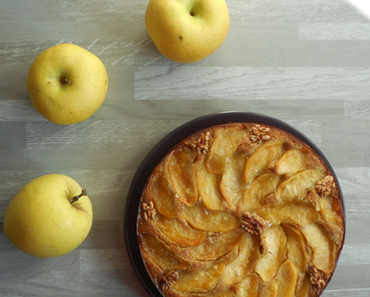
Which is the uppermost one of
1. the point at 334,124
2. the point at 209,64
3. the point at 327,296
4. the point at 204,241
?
the point at 209,64

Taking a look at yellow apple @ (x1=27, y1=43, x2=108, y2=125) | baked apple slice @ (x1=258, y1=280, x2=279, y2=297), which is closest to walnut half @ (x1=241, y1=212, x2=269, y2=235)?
baked apple slice @ (x1=258, y1=280, x2=279, y2=297)

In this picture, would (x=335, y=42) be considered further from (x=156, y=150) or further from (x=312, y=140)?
(x=156, y=150)

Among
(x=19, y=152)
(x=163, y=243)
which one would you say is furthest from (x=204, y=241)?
(x=19, y=152)

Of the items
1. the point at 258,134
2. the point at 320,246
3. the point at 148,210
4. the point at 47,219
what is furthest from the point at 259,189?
the point at 47,219

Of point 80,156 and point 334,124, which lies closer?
point 80,156

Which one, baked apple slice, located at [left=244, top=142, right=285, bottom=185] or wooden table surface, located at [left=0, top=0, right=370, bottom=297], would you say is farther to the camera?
wooden table surface, located at [left=0, top=0, right=370, bottom=297]

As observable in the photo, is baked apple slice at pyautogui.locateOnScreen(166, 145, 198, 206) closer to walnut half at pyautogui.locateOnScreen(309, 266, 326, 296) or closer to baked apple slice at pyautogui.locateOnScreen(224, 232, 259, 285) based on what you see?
baked apple slice at pyautogui.locateOnScreen(224, 232, 259, 285)
